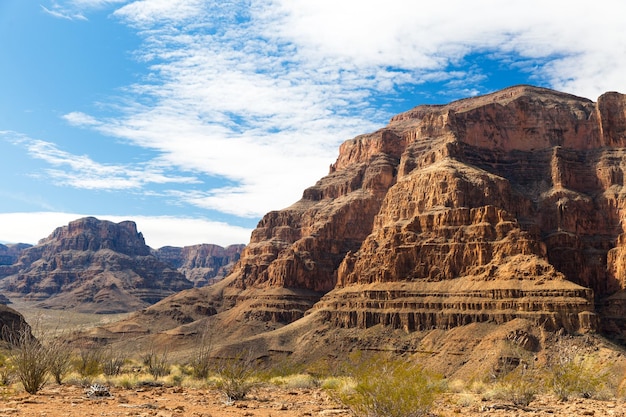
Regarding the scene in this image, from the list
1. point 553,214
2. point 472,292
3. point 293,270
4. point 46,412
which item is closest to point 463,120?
point 553,214

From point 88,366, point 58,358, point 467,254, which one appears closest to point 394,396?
point 58,358

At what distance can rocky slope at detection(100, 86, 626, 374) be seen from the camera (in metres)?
110

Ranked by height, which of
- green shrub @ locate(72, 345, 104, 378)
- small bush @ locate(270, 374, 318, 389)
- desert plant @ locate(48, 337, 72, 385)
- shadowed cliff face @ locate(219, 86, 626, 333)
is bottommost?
small bush @ locate(270, 374, 318, 389)

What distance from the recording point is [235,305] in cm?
19388

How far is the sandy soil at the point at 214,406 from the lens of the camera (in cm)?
2503

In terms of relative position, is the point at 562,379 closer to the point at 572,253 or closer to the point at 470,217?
the point at 470,217

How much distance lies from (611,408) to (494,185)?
126275 mm

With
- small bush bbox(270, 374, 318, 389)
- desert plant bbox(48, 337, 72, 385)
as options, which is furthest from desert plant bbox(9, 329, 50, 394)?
small bush bbox(270, 374, 318, 389)

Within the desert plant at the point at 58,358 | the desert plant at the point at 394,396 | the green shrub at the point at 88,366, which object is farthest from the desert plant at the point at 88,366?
the desert plant at the point at 394,396

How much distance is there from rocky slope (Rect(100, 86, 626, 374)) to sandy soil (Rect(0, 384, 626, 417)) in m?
67.6

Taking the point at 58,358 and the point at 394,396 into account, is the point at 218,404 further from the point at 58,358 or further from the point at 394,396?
the point at 58,358

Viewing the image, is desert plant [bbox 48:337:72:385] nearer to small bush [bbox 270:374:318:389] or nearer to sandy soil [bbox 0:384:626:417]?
sandy soil [bbox 0:384:626:417]

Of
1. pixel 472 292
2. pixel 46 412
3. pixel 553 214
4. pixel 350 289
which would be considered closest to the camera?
pixel 46 412

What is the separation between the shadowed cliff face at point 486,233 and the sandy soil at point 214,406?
78208mm
